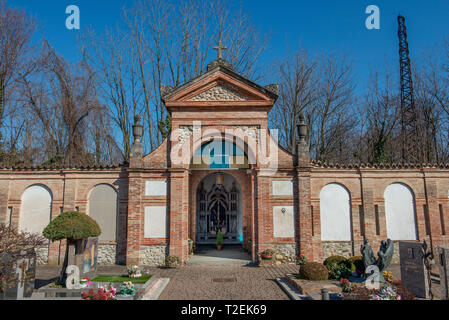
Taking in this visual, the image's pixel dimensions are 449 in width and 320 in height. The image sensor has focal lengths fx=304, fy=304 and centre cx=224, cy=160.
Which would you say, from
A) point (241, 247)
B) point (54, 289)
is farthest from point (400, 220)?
point (54, 289)

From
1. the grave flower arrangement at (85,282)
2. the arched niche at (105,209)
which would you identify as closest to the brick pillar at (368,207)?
the arched niche at (105,209)

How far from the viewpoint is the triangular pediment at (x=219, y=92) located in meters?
14.6

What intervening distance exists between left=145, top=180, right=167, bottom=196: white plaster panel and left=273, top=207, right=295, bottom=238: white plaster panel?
17.5ft

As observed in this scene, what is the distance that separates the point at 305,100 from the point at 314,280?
57.2ft

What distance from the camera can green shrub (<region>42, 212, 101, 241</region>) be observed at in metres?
10.2

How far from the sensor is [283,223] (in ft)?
46.8

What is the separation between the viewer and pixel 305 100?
25078 millimetres

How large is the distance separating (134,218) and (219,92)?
23.7 ft

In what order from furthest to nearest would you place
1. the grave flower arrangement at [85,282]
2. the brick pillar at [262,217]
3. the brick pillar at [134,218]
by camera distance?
the brick pillar at [262,217], the brick pillar at [134,218], the grave flower arrangement at [85,282]

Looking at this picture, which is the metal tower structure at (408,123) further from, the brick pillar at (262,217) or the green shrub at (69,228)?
the green shrub at (69,228)

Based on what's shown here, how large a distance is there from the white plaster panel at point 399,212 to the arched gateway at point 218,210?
843 cm

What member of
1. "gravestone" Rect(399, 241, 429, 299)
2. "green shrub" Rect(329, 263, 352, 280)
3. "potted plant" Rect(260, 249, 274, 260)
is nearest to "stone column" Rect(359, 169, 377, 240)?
"gravestone" Rect(399, 241, 429, 299)

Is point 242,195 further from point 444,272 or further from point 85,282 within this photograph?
point 444,272

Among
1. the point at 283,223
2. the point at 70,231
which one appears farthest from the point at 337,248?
the point at 70,231
